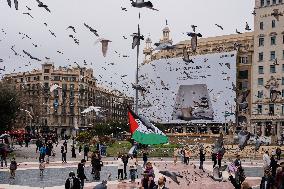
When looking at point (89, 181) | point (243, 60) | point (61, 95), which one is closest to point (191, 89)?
point (243, 60)

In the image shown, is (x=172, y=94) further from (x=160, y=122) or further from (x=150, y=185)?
(x=150, y=185)

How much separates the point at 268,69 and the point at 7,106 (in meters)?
54.2

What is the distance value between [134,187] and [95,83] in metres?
118

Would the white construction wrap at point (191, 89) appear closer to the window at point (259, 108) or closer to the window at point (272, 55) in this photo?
the window at point (259, 108)

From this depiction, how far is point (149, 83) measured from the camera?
320ft

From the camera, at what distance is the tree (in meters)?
42.8

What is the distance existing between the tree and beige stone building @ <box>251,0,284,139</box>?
160 feet

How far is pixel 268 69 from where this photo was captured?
85.0 metres

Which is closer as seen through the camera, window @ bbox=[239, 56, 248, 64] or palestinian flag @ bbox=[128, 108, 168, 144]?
palestinian flag @ bbox=[128, 108, 168, 144]

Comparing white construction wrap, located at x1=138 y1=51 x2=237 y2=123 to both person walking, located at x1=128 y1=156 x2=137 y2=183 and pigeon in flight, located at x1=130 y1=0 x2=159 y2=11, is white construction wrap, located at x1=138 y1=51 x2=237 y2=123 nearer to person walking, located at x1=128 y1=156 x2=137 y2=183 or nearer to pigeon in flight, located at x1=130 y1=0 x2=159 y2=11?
person walking, located at x1=128 y1=156 x2=137 y2=183

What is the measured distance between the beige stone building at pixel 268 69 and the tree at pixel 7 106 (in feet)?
160


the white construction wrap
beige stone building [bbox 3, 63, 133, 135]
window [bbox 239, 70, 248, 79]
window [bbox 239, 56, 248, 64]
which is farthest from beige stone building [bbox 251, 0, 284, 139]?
beige stone building [bbox 3, 63, 133, 135]

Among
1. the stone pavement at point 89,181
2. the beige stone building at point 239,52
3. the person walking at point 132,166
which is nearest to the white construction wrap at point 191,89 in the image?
the beige stone building at point 239,52

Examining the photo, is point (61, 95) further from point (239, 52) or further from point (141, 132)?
point (141, 132)
